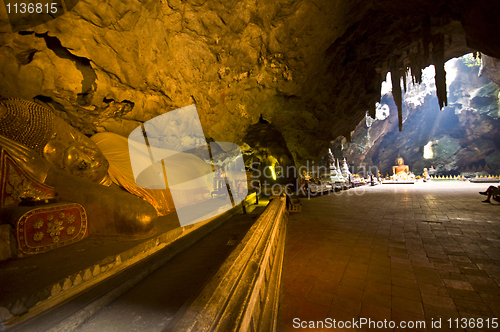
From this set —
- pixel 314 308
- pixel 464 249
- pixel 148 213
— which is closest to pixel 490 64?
pixel 464 249

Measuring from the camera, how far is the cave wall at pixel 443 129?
19406 millimetres

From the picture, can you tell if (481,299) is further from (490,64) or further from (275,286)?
(490,64)

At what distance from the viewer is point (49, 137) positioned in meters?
3.24

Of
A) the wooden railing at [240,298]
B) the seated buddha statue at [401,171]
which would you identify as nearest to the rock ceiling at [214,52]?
the wooden railing at [240,298]

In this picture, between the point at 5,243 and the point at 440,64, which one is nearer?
the point at 5,243

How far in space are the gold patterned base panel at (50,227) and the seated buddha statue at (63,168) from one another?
16 centimetres

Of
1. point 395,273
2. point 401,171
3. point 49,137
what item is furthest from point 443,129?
point 49,137

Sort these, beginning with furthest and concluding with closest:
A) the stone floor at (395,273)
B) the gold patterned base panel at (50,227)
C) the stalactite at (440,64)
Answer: the stalactite at (440,64) < the gold patterned base panel at (50,227) < the stone floor at (395,273)

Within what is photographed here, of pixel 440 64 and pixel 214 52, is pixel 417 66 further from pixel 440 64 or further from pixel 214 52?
pixel 214 52

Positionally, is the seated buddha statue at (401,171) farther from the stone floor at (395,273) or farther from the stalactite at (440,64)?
the stone floor at (395,273)

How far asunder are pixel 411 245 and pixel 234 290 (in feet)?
11.1

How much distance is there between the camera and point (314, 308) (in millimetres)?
1792

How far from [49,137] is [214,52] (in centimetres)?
424

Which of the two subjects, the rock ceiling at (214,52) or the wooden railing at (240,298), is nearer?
the wooden railing at (240,298)
